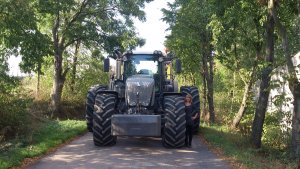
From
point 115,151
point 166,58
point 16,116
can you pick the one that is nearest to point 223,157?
point 115,151

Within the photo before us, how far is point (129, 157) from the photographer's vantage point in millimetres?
11352

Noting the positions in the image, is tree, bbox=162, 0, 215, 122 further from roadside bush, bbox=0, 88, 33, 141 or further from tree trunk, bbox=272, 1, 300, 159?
roadside bush, bbox=0, 88, 33, 141

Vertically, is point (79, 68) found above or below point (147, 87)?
above

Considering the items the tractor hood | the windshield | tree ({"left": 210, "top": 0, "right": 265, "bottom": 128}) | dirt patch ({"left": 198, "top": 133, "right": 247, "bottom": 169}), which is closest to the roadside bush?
the windshield

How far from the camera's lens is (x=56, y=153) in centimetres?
1210

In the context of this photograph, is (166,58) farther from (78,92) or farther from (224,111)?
(78,92)

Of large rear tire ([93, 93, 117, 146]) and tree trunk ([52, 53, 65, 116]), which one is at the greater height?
tree trunk ([52, 53, 65, 116])

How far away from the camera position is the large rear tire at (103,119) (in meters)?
12.5

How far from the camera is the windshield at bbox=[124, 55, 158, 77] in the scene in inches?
576

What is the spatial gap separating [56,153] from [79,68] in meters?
21.0

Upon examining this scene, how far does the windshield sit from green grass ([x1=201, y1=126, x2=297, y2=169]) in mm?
3228

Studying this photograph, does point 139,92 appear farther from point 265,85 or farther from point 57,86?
point 57,86

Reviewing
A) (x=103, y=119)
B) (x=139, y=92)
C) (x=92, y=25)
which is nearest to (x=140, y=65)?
(x=139, y=92)

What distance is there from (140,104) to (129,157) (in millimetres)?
2185
